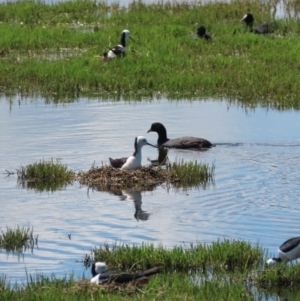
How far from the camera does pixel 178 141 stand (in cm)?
1875

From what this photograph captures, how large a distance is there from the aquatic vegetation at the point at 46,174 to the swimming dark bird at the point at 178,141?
288 cm

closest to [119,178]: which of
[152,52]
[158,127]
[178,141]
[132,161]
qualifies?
[132,161]

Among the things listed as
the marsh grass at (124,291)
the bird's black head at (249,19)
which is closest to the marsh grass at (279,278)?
the marsh grass at (124,291)

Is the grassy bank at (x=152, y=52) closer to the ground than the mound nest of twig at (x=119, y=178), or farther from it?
farther from it

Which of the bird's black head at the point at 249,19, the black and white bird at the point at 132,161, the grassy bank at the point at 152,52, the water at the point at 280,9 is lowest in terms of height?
the black and white bird at the point at 132,161

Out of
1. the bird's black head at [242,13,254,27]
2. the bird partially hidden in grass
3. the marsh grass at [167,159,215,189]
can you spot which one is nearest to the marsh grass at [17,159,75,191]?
the marsh grass at [167,159,215,189]

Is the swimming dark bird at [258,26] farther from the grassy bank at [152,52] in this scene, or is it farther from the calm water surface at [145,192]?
the calm water surface at [145,192]

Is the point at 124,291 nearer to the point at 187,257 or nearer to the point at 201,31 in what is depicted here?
the point at 187,257

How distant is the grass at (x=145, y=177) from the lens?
52.4ft

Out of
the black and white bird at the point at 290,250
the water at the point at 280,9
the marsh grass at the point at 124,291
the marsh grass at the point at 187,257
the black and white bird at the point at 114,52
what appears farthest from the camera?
the water at the point at 280,9

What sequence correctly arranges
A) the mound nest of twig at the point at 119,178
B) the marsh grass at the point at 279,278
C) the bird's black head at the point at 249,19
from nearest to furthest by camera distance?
the marsh grass at the point at 279,278 → the mound nest of twig at the point at 119,178 → the bird's black head at the point at 249,19

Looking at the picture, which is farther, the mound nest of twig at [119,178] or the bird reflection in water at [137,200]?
the mound nest of twig at [119,178]

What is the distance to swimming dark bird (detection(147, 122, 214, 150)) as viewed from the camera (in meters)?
18.3

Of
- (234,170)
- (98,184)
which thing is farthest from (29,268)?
(234,170)
